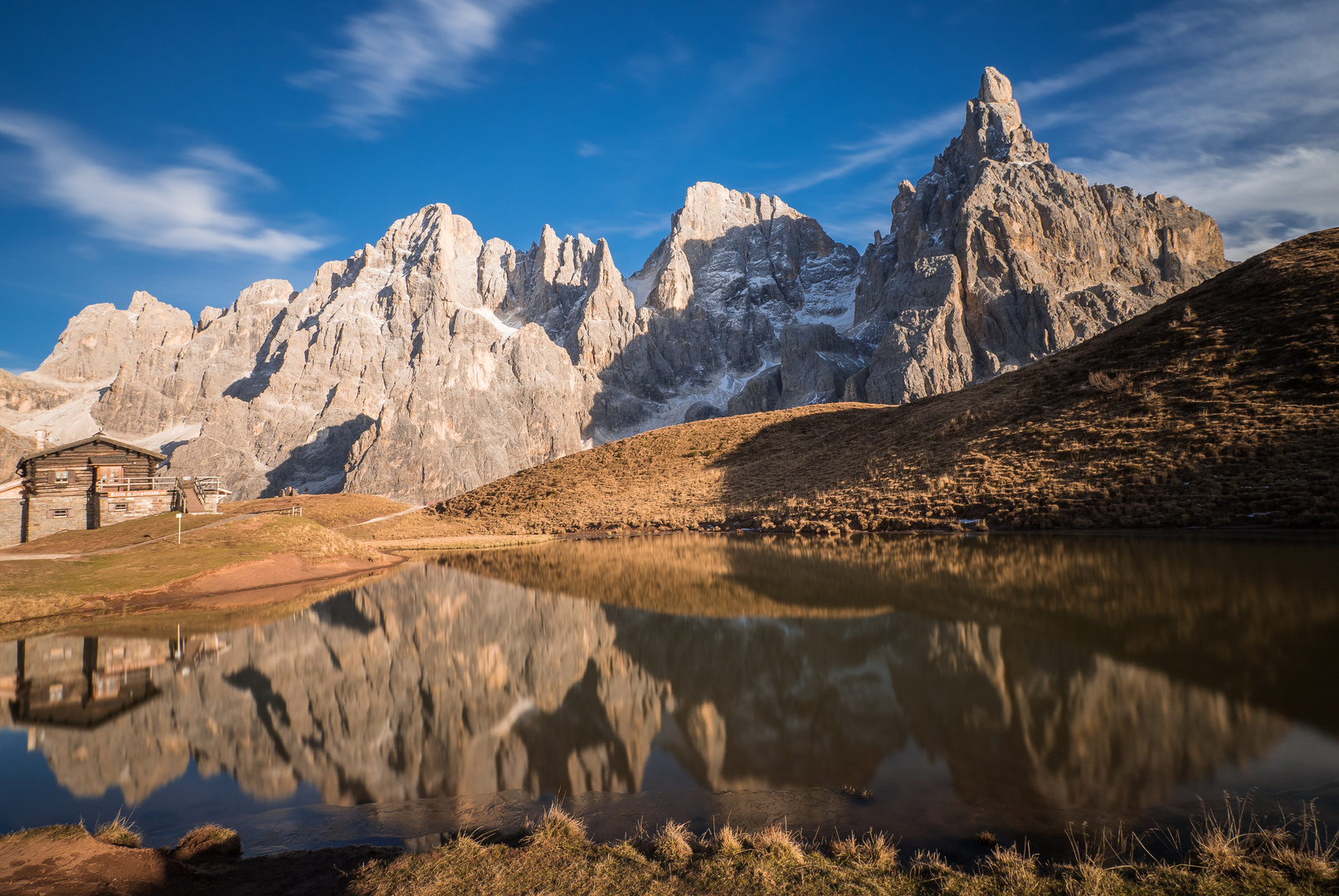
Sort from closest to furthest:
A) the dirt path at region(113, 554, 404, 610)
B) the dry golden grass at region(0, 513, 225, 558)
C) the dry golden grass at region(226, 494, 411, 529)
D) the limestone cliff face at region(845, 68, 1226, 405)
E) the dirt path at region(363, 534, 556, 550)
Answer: the dirt path at region(113, 554, 404, 610) → the dry golden grass at region(0, 513, 225, 558) → the dirt path at region(363, 534, 556, 550) → the dry golden grass at region(226, 494, 411, 529) → the limestone cliff face at region(845, 68, 1226, 405)

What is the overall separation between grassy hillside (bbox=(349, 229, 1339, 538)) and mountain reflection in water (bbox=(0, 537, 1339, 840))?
914 centimetres

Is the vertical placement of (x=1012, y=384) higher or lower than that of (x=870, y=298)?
lower

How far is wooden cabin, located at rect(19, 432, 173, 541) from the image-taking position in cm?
3762

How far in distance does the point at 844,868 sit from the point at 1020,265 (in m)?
163

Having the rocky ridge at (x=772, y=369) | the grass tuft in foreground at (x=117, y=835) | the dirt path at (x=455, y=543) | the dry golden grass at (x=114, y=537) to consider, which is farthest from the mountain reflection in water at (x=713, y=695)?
the rocky ridge at (x=772, y=369)

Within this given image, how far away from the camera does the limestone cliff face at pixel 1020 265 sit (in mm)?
135125

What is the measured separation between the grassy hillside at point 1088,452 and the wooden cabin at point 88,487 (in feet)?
47.5

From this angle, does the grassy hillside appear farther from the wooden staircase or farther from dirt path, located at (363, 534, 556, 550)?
the wooden staircase

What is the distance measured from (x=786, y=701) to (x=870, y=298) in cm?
20844

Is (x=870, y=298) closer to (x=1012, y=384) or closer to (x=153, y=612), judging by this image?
(x=1012, y=384)

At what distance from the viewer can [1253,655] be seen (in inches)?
324

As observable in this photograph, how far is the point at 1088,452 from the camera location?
94.0 feet

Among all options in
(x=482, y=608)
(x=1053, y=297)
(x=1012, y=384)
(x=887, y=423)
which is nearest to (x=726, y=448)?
(x=887, y=423)

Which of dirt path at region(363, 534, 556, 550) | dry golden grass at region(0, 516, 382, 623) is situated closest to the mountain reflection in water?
dry golden grass at region(0, 516, 382, 623)
